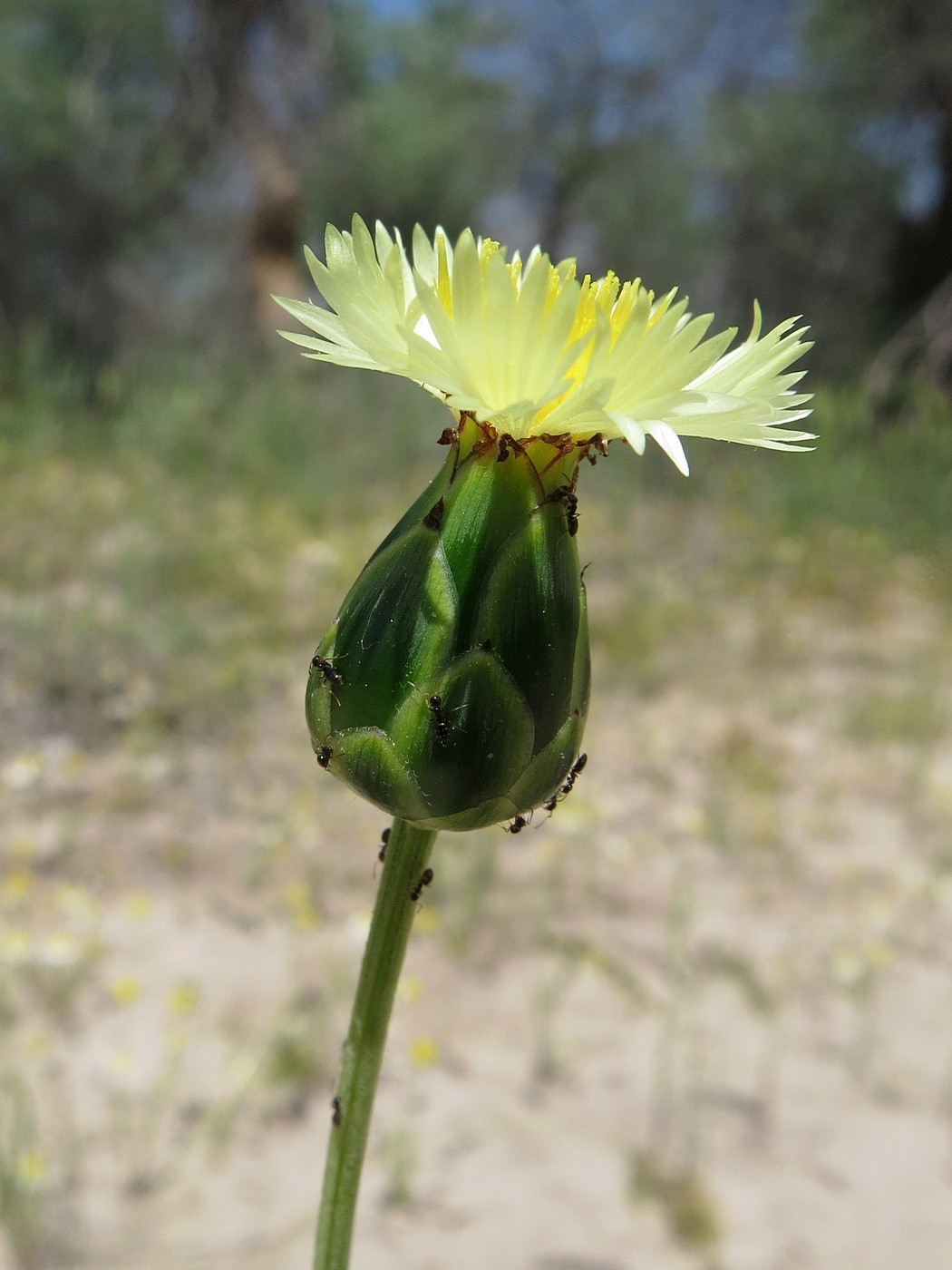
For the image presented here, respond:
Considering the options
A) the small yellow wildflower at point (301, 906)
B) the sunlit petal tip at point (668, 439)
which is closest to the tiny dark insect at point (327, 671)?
the sunlit petal tip at point (668, 439)

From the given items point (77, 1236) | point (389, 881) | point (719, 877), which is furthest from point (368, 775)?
point (719, 877)

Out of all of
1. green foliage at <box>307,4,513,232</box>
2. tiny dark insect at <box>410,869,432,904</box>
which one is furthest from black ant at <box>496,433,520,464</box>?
green foliage at <box>307,4,513,232</box>

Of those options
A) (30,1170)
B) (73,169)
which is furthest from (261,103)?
(30,1170)

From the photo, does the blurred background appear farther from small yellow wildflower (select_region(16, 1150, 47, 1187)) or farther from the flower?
the flower

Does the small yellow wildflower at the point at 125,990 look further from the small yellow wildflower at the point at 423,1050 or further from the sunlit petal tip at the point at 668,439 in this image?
the sunlit petal tip at the point at 668,439

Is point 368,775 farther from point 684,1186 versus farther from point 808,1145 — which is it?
point 808,1145

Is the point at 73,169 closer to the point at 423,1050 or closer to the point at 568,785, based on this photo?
the point at 423,1050
